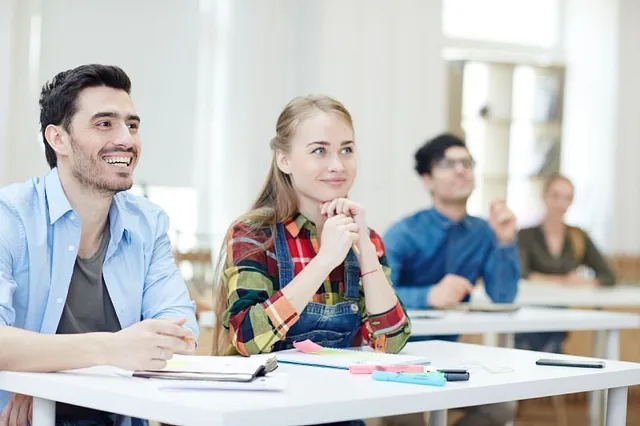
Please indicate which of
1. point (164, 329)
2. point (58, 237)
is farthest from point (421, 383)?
point (58, 237)

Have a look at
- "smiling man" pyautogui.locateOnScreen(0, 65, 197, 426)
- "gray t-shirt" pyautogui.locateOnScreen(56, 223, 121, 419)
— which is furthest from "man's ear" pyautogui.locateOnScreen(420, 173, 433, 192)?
"gray t-shirt" pyautogui.locateOnScreen(56, 223, 121, 419)

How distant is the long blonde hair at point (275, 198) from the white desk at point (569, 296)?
202 centimetres

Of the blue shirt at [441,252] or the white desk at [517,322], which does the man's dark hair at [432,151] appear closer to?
the blue shirt at [441,252]

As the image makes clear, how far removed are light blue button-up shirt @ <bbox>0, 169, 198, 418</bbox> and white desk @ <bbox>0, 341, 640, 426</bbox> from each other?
329 millimetres

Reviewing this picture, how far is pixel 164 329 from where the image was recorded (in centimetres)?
203

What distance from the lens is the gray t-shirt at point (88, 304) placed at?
2391 millimetres

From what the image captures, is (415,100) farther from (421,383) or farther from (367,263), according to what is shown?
(421,383)

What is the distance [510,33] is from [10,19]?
3717 mm

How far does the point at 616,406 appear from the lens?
7.83ft

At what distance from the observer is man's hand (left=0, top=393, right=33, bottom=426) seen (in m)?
2.16

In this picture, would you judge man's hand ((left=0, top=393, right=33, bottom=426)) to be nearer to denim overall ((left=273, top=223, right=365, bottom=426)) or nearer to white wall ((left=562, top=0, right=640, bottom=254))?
denim overall ((left=273, top=223, right=365, bottom=426))

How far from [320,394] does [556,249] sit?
447 cm

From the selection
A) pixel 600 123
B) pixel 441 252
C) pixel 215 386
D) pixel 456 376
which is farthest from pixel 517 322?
pixel 600 123

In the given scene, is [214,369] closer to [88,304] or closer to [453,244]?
[88,304]
